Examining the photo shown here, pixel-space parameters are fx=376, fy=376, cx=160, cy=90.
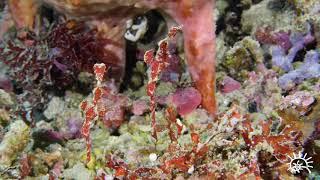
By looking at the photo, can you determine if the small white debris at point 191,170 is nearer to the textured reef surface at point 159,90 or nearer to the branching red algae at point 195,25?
the textured reef surface at point 159,90

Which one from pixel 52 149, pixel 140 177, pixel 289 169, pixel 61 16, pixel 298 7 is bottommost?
pixel 52 149

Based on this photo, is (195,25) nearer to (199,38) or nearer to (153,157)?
(199,38)

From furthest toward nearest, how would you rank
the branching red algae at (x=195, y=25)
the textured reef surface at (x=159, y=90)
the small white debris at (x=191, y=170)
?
the branching red algae at (x=195, y=25)
the textured reef surface at (x=159, y=90)
the small white debris at (x=191, y=170)

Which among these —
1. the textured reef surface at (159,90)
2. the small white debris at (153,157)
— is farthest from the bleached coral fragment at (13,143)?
the small white debris at (153,157)

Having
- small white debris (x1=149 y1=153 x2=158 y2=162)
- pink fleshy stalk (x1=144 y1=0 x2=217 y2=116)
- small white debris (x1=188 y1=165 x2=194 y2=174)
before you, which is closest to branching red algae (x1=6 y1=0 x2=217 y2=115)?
pink fleshy stalk (x1=144 y1=0 x2=217 y2=116)

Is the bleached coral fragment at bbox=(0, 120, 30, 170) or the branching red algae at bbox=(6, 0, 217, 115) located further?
the branching red algae at bbox=(6, 0, 217, 115)

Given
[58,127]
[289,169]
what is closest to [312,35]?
[289,169]

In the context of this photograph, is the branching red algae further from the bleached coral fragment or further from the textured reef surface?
the bleached coral fragment

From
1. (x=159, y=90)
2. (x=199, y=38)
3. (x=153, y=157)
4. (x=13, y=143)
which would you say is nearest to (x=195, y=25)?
(x=199, y=38)

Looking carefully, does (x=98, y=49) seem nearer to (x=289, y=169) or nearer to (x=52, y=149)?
(x=52, y=149)
